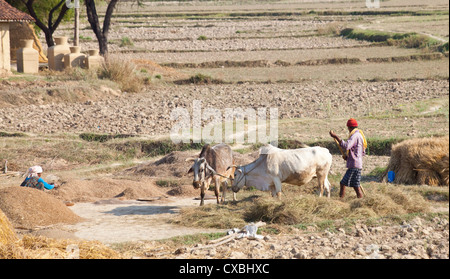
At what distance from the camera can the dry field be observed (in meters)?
8.87

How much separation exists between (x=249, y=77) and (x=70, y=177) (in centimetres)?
1582

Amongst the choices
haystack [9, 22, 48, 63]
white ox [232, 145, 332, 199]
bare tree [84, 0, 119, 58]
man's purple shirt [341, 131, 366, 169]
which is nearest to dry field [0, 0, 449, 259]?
white ox [232, 145, 332, 199]

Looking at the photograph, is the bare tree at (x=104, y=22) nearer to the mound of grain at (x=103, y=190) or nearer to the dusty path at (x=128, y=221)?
the mound of grain at (x=103, y=190)

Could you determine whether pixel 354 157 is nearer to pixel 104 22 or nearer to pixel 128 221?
pixel 128 221

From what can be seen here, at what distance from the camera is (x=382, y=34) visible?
135ft

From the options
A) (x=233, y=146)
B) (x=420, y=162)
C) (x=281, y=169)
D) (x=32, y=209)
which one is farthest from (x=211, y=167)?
(x=233, y=146)

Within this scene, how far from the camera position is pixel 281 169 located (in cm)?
1055

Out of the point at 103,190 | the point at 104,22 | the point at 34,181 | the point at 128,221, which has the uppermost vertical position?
the point at 104,22

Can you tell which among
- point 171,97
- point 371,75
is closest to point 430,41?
point 371,75

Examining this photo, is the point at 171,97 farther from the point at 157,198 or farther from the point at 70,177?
the point at 157,198

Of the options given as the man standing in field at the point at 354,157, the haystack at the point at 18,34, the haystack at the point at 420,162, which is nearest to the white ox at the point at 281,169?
the man standing in field at the point at 354,157

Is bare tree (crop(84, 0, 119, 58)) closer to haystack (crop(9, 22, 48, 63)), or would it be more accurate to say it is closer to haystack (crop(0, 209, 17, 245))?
haystack (crop(9, 22, 48, 63))

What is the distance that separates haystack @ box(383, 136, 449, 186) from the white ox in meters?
2.05

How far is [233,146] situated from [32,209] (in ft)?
20.6
